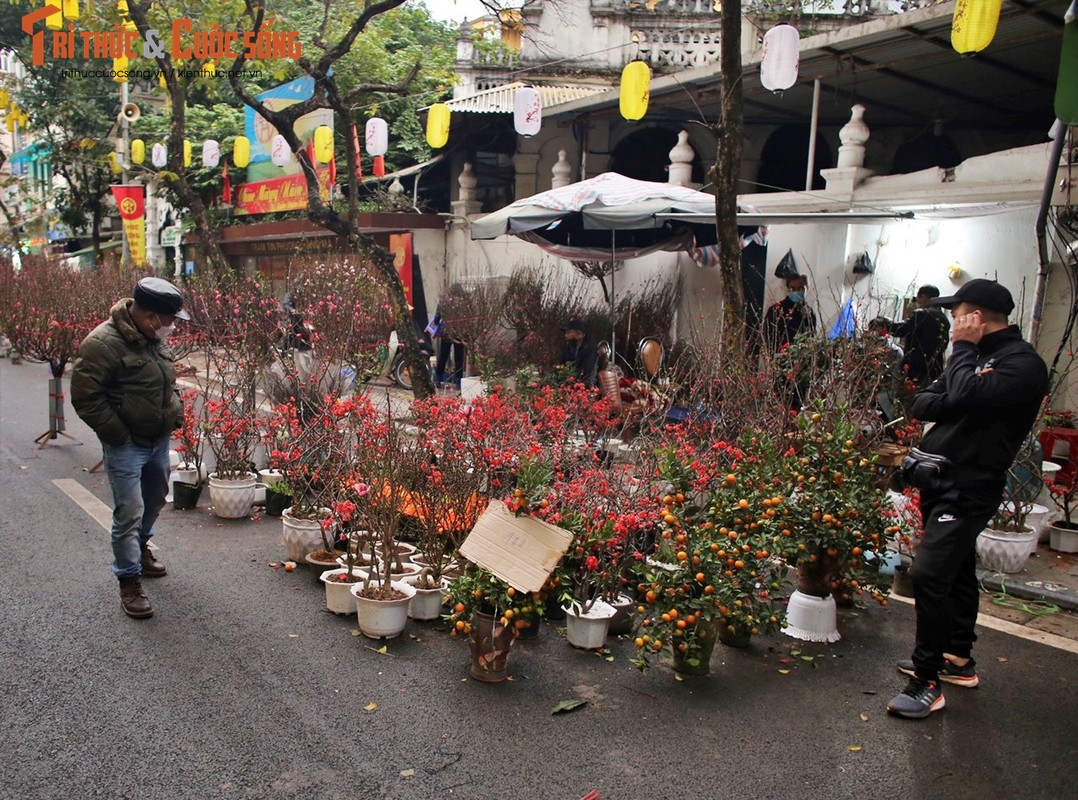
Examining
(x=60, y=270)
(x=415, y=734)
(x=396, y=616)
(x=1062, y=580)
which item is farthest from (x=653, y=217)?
(x=60, y=270)

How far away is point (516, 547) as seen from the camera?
4324 mm

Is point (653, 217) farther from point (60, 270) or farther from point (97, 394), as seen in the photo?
point (60, 270)

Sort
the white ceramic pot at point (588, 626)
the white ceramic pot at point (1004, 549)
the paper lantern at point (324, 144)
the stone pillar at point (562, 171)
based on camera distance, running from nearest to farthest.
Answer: the white ceramic pot at point (588, 626)
the white ceramic pot at point (1004, 549)
the stone pillar at point (562, 171)
the paper lantern at point (324, 144)

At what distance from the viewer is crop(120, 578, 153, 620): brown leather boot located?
498 cm

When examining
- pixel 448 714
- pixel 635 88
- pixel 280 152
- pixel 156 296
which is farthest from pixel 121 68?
pixel 448 714

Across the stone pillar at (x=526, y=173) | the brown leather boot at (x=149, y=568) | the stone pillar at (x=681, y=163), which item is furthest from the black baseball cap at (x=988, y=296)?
the stone pillar at (x=526, y=173)

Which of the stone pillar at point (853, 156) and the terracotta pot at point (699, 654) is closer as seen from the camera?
the terracotta pot at point (699, 654)

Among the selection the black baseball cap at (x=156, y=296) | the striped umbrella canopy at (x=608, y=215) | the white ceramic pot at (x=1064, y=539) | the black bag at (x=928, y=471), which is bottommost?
the white ceramic pot at (x=1064, y=539)

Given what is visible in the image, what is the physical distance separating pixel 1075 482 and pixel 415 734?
5505 millimetres

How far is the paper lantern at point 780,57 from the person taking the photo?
8.83 meters

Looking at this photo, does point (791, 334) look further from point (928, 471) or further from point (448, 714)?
point (448, 714)

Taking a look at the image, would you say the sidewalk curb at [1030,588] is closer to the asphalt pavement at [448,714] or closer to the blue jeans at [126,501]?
the asphalt pavement at [448,714]

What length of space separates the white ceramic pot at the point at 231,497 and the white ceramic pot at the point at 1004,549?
5520 millimetres

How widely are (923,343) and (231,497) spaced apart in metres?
6.47
